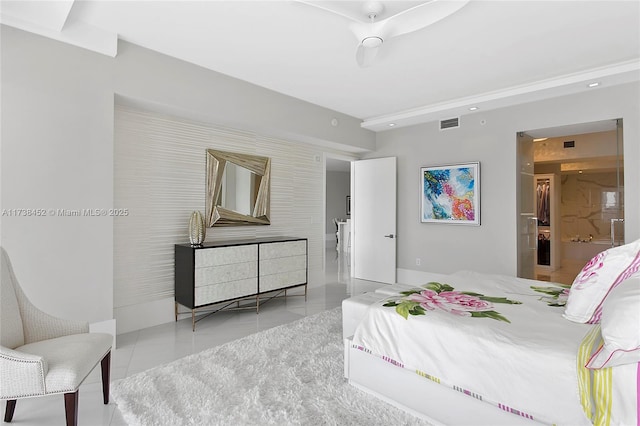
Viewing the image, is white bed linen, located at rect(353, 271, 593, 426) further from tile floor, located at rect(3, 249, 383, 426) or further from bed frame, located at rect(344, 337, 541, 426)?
tile floor, located at rect(3, 249, 383, 426)

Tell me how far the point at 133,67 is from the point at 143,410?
2.86m

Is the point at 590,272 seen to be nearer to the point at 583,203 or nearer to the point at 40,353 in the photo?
the point at 40,353

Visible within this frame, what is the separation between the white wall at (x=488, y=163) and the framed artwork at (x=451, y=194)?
0.10m

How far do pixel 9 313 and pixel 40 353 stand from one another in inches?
12.8

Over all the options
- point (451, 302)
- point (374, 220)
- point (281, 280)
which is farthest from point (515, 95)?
point (281, 280)

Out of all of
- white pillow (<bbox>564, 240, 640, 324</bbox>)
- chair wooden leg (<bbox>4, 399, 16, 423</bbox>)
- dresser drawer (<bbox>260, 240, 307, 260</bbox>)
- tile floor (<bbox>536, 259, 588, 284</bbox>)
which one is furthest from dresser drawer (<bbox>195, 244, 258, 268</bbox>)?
tile floor (<bbox>536, 259, 588, 284</bbox>)

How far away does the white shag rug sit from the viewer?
80.5 inches

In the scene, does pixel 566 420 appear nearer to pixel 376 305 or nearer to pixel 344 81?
pixel 376 305

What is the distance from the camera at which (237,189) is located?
454 cm

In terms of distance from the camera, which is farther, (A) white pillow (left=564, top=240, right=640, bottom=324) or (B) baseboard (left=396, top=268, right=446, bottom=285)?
(B) baseboard (left=396, top=268, right=446, bottom=285)

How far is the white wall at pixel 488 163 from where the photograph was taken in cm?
382

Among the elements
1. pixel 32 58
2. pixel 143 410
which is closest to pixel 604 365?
pixel 143 410

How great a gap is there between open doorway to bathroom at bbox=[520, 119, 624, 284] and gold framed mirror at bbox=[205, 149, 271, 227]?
4.62 meters

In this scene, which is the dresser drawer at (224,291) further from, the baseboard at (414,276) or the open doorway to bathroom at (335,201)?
the open doorway to bathroom at (335,201)
